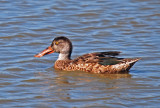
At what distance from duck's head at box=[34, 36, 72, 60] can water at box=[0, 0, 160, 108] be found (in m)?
0.30

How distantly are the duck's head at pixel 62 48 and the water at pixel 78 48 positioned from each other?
0.97 ft

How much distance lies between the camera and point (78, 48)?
1283 cm

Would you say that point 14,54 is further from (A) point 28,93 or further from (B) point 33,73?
(A) point 28,93

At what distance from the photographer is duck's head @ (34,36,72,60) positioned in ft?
37.9

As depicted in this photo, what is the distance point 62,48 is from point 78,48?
128cm

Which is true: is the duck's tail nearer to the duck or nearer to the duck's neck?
the duck

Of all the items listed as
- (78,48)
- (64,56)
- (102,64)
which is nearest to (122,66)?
(102,64)

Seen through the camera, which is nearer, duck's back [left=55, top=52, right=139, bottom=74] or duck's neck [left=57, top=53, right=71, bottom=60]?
duck's back [left=55, top=52, right=139, bottom=74]

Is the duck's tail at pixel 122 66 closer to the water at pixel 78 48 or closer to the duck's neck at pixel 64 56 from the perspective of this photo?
the water at pixel 78 48

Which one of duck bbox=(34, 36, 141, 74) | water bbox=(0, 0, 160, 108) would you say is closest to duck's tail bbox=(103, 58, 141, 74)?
duck bbox=(34, 36, 141, 74)

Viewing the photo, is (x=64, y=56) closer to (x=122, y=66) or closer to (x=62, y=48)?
(x=62, y=48)

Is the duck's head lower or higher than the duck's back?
higher

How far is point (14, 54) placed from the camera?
39.9 feet


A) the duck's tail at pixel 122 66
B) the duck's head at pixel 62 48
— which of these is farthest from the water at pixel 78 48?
the duck's head at pixel 62 48
